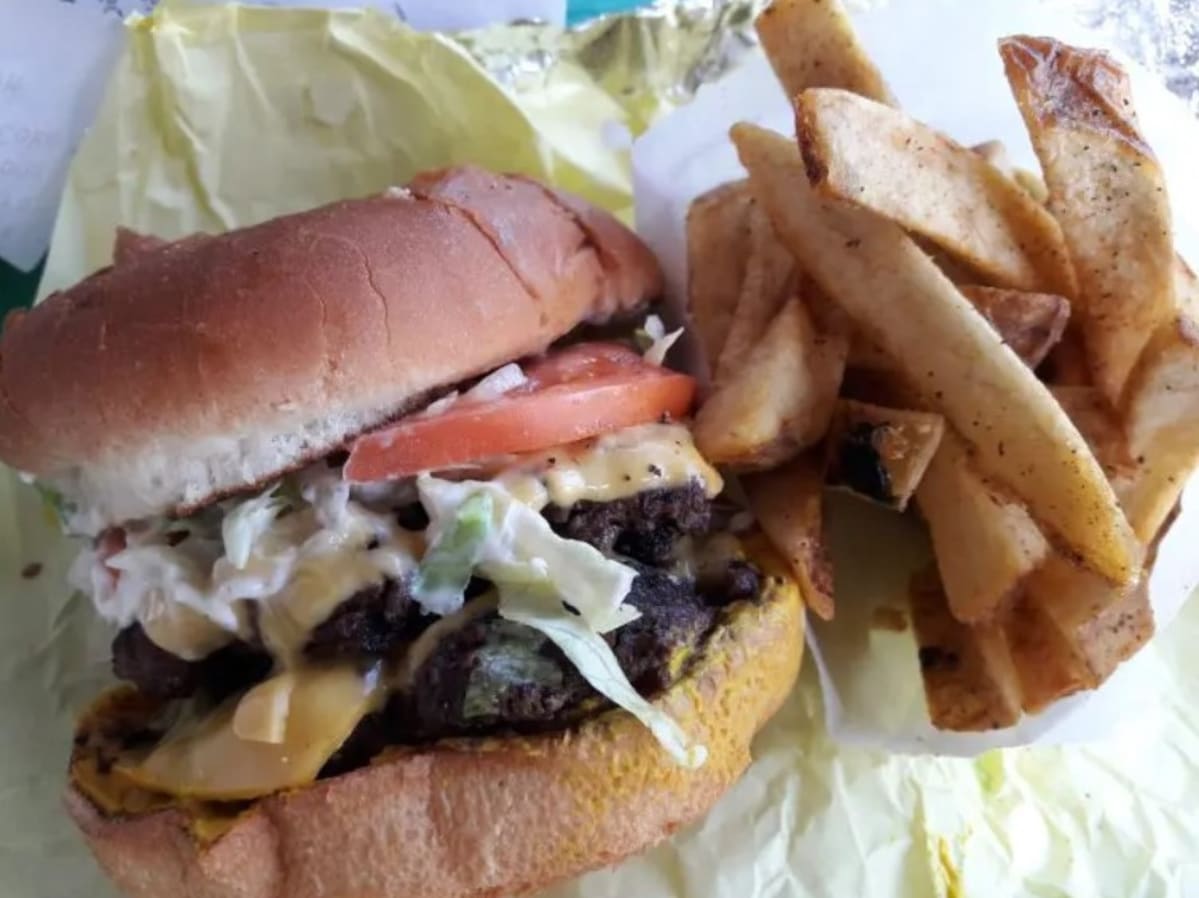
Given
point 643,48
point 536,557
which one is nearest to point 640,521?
point 536,557

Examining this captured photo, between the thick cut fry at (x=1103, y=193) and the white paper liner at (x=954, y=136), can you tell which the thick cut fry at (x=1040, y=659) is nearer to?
the white paper liner at (x=954, y=136)

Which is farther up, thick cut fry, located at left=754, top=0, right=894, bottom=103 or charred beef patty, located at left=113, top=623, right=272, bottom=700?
thick cut fry, located at left=754, top=0, right=894, bottom=103

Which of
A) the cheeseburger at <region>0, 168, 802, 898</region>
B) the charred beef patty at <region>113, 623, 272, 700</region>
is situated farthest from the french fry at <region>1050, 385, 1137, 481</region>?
the charred beef patty at <region>113, 623, 272, 700</region>

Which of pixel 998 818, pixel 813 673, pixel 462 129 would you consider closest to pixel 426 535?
pixel 813 673

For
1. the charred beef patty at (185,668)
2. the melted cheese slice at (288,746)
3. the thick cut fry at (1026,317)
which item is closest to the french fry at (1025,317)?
the thick cut fry at (1026,317)

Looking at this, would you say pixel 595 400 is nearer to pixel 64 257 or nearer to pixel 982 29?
pixel 982 29

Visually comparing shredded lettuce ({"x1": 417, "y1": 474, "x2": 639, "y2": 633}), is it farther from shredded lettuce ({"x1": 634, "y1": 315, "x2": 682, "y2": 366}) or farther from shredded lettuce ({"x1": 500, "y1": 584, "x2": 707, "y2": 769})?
shredded lettuce ({"x1": 634, "y1": 315, "x2": 682, "y2": 366})
